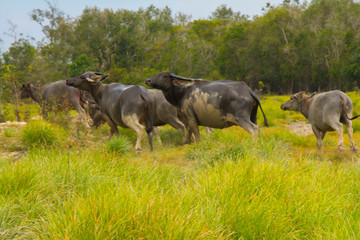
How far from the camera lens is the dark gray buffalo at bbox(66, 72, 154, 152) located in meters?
7.65

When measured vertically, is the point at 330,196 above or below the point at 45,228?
below

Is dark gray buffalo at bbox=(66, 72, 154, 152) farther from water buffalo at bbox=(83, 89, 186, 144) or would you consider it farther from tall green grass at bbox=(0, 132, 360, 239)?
tall green grass at bbox=(0, 132, 360, 239)

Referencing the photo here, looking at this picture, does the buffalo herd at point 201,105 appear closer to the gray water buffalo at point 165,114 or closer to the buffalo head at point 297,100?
the buffalo head at point 297,100

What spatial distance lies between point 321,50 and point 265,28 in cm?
883

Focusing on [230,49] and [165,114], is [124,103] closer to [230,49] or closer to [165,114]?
[165,114]

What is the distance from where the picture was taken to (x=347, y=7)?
43.7m

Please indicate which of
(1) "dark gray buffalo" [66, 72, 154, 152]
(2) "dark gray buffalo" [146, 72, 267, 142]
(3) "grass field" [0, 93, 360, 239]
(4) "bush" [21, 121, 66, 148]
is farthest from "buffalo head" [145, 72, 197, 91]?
(3) "grass field" [0, 93, 360, 239]

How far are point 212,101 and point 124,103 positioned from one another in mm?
2063

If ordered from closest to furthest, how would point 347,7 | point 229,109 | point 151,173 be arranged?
point 151,173 < point 229,109 < point 347,7

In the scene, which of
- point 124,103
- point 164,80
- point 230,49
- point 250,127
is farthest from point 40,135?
point 230,49

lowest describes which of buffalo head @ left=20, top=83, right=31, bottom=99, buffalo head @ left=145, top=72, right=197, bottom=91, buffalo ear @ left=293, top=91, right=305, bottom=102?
buffalo ear @ left=293, top=91, right=305, bottom=102

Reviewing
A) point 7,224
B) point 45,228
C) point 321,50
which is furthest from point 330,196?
point 321,50

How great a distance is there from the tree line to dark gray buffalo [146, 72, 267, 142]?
3026 centimetres

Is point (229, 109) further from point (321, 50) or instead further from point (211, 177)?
point (321, 50)
